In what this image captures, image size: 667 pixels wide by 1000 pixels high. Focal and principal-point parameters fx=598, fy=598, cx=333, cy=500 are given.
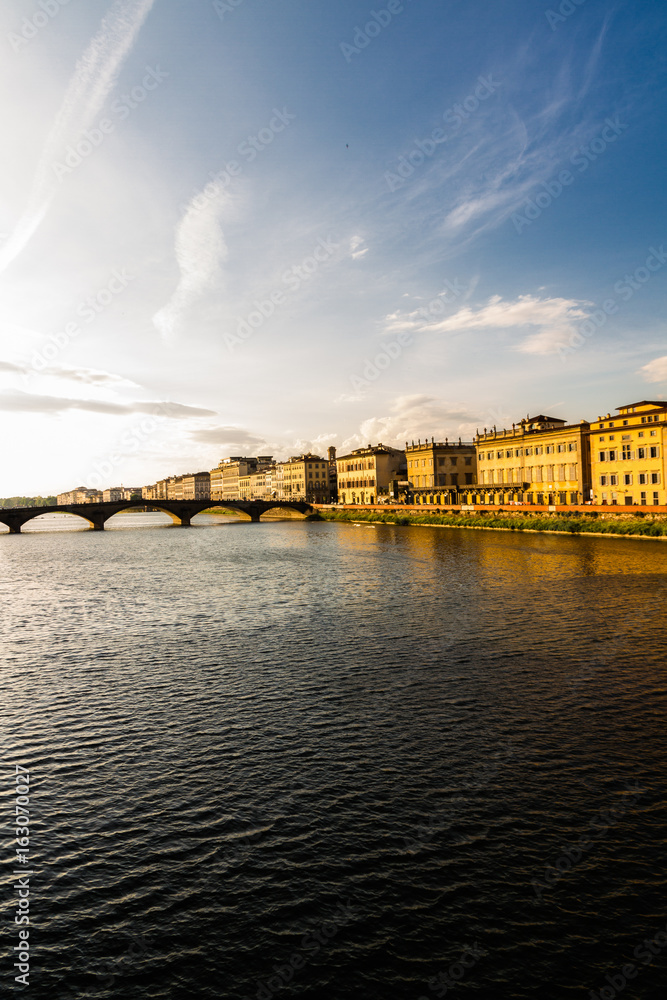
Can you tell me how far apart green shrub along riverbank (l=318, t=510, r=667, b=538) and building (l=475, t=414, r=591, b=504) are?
978 cm

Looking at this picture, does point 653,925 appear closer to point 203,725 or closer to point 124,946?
point 124,946

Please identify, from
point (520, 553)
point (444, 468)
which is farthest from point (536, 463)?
point (520, 553)

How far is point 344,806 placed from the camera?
14.1 meters

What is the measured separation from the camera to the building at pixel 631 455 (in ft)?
250

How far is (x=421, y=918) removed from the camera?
10.6 meters

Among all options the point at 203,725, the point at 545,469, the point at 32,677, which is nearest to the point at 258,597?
the point at 32,677

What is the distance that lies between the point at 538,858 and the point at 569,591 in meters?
29.9

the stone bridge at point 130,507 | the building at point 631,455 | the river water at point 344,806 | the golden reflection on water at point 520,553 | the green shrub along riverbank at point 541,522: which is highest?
the building at point 631,455

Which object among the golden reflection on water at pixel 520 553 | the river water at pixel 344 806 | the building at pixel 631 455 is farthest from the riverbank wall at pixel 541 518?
the river water at pixel 344 806
